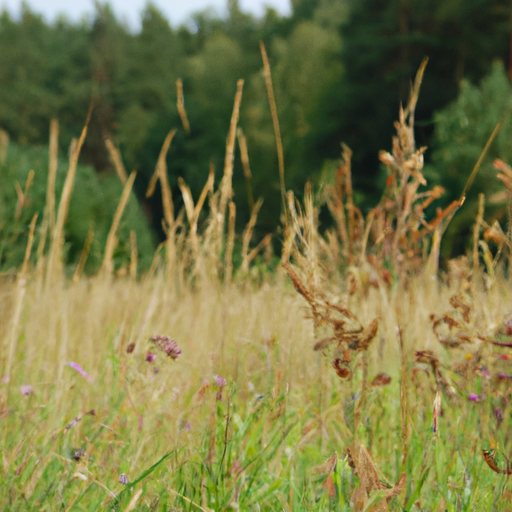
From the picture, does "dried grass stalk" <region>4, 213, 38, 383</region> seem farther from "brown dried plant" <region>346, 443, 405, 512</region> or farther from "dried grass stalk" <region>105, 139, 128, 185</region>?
"brown dried plant" <region>346, 443, 405, 512</region>

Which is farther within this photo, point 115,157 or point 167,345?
point 115,157

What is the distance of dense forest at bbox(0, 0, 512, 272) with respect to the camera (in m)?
10.8

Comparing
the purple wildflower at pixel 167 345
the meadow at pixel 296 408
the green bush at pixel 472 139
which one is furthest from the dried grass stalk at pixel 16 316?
the green bush at pixel 472 139

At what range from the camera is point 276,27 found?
2362 centimetres

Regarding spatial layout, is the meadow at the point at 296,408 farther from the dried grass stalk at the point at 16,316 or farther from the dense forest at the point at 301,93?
the dense forest at the point at 301,93

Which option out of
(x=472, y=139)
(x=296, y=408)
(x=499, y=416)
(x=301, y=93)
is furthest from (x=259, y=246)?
(x=301, y=93)

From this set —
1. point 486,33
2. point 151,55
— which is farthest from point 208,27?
point 486,33

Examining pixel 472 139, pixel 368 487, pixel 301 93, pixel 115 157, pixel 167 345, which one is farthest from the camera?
pixel 301 93

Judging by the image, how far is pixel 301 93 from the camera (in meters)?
17.4

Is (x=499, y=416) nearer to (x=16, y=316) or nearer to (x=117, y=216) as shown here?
(x=16, y=316)

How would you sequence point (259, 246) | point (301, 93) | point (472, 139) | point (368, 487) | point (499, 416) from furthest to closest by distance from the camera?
point (301, 93), point (472, 139), point (259, 246), point (499, 416), point (368, 487)

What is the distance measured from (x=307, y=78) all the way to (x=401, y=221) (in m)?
17.2

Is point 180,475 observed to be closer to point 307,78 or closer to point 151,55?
point 307,78

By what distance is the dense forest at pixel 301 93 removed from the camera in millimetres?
10750
